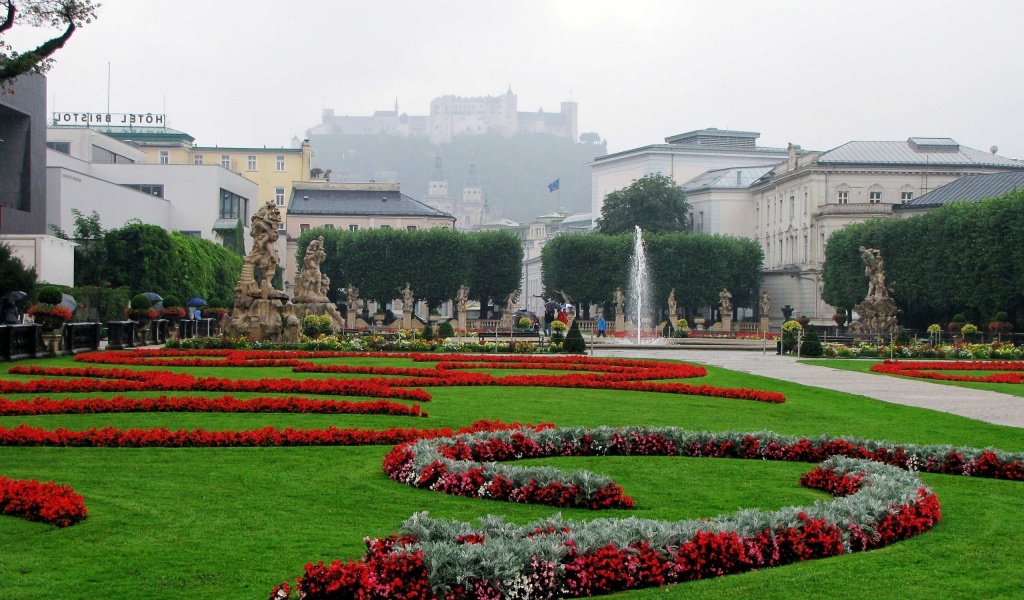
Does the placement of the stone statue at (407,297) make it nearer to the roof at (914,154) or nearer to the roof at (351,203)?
the roof at (351,203)

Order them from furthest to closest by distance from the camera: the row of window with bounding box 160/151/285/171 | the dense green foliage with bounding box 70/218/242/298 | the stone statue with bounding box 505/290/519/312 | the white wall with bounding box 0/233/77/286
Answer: the row of window with bounding box 160/151/285/171
the stone statue with bounding box 505/290/519/312
the dense green foliage with bounding box 70/218/242/298
the white wall with bounding box 0/233/77/286

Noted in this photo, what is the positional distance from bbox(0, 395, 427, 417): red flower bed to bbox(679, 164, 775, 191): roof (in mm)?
98419

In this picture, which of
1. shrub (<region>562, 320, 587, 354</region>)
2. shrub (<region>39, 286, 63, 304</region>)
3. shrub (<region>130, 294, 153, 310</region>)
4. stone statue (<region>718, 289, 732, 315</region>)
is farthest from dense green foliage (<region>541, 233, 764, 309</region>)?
shrub (<region>39, 286, 63, 304</region>)

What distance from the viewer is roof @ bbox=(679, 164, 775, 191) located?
382 feet

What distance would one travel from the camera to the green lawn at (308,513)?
827 centimetres

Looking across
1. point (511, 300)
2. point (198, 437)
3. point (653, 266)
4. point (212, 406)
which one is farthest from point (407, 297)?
point (198, 437)

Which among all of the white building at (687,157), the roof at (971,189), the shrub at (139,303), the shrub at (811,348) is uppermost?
the white building at (687,157)

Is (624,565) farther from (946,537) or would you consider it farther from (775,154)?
(775,154)

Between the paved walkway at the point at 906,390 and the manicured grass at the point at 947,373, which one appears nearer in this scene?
the paved walkway at the point at 906,390

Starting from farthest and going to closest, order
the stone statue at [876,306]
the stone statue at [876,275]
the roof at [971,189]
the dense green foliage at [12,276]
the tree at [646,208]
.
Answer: the tree at [646,208]
the roof at [971,189]
the stone statue at [876,275]
the stone statue at [876,306]
the dense green foliage at [12,276]

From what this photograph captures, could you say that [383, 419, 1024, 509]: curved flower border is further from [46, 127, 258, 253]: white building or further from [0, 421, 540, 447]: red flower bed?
[46, 127, 258, 253]: white building

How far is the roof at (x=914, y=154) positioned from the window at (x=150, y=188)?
49453 mm

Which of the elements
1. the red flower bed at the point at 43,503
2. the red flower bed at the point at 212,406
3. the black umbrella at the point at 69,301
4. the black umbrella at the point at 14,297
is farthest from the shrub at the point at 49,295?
the red flower bed at the point at 43,503

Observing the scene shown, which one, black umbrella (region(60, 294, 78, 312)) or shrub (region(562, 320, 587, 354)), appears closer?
black umbrella (region(60, 294, 78, 312))
